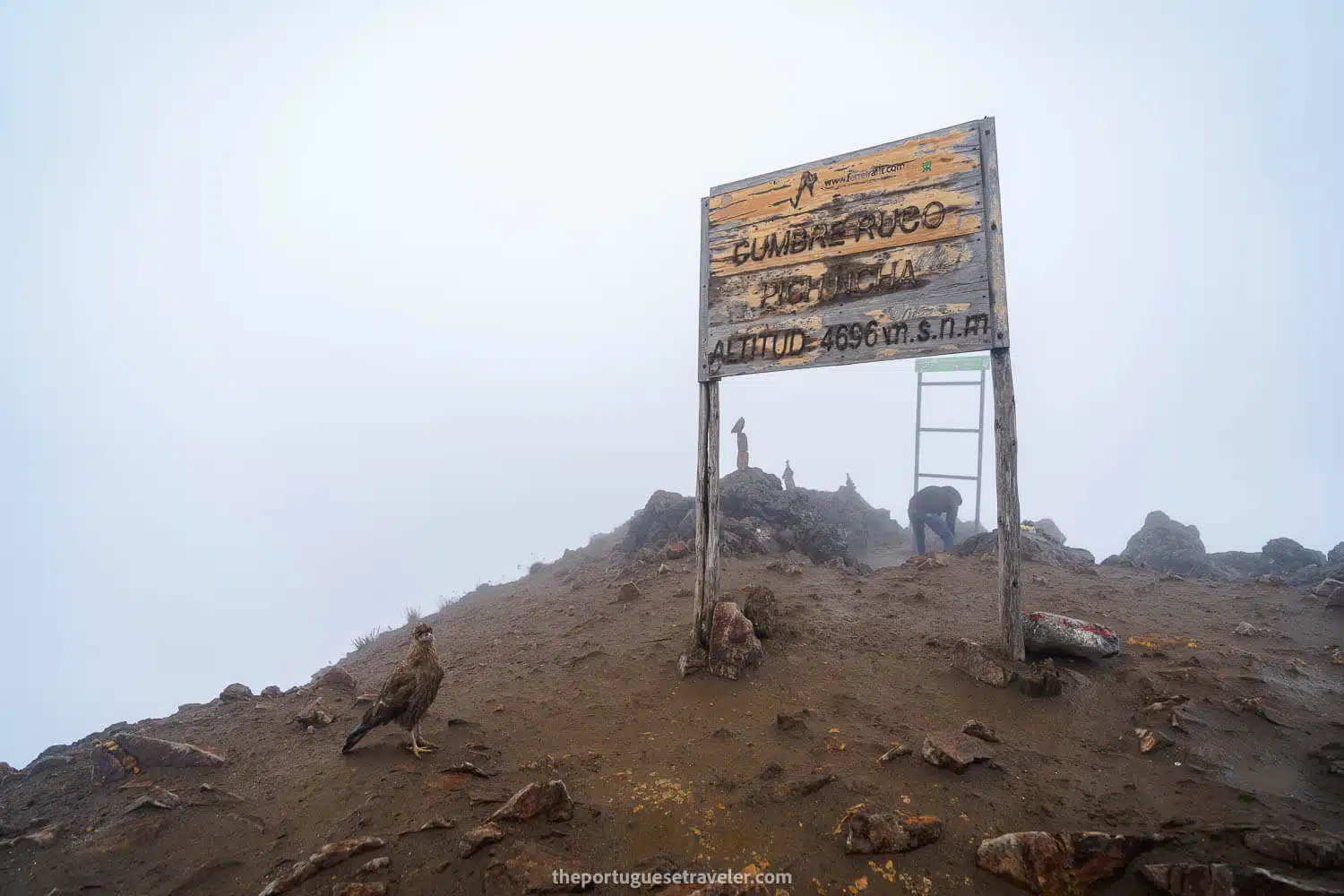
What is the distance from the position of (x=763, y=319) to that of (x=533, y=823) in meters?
5.30

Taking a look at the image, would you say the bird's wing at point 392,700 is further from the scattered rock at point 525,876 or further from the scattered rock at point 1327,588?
the scattered rock at point 1327,588

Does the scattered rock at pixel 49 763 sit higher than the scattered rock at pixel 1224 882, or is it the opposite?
the scattered rock at pixel 1224 882

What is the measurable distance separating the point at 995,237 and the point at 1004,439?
203 cm

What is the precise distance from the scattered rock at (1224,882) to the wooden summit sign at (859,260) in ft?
13.4

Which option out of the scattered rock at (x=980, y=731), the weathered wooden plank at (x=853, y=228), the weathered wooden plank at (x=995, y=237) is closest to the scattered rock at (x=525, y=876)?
the scattered rock at (x=980, y=731)

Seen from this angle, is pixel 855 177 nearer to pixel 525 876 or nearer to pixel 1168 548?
pixel 525 876

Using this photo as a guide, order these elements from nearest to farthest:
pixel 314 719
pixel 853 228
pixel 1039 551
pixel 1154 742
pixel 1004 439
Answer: pixel 1154 742 → pixel 1004 439 → pixel 314 719 → pixel 853 228 → pixel 1039 551

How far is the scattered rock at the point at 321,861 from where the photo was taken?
307 centimetres

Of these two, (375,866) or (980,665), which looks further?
(980,665)

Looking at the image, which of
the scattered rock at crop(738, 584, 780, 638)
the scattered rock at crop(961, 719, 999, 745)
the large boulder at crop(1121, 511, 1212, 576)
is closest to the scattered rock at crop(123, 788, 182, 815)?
the scattered rock at crop(738, 584, 780, 638)

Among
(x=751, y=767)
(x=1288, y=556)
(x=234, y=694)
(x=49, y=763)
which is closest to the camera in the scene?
(x=751, y=767)

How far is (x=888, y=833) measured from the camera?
310cm

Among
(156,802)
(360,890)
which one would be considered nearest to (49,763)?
(156,802)

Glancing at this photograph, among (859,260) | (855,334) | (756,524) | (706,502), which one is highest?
(859,260)
